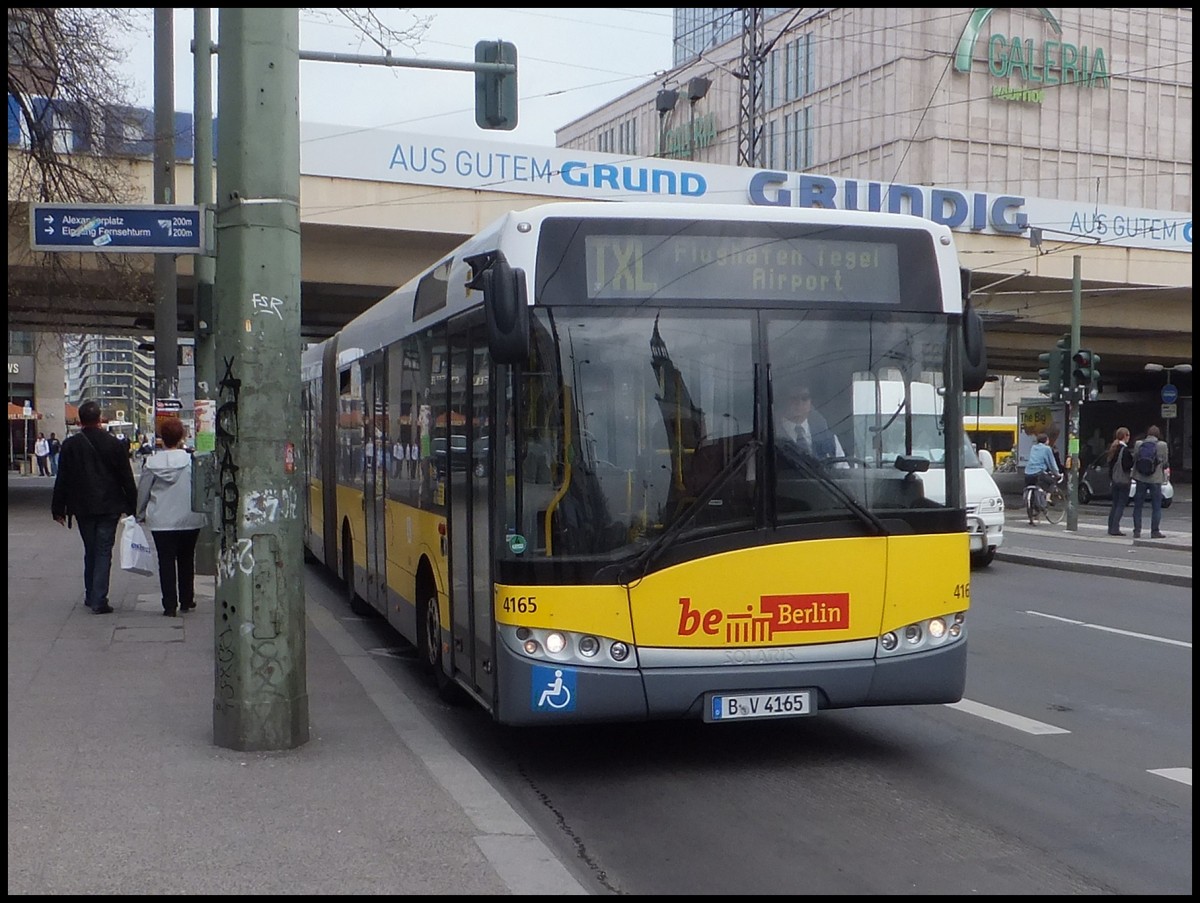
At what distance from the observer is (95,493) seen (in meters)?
12.1

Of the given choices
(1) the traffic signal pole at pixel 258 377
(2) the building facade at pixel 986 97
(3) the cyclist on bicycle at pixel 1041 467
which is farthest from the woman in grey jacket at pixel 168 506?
(2) the building facade at pixel 986 97

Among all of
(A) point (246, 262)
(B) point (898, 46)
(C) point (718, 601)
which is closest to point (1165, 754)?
(C) point (718, 601)

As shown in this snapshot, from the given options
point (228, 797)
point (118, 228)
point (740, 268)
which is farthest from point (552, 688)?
point (118, 228)

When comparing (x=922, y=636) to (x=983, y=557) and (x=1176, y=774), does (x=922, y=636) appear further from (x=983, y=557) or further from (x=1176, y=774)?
(x=983, y=557)

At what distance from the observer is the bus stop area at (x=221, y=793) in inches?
196

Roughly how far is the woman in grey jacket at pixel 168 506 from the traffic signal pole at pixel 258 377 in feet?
17.1

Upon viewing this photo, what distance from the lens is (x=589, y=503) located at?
6676 millimetres

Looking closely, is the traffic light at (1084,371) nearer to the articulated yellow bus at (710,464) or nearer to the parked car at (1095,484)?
the parked car at (1095,484)

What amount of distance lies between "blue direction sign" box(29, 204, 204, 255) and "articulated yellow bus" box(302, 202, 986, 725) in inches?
58.6

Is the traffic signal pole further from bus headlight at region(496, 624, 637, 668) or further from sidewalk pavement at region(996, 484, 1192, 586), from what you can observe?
sidewalk pavement at region(996, 484, 1192, 586)

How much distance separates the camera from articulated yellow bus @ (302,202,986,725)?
669cm

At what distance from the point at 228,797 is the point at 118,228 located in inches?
122

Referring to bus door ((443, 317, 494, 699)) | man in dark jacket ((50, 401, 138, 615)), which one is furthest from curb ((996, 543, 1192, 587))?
man in dark jacket ((50, 401, 138, 615))

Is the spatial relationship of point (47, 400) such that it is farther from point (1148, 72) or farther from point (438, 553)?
point (438, 553)
